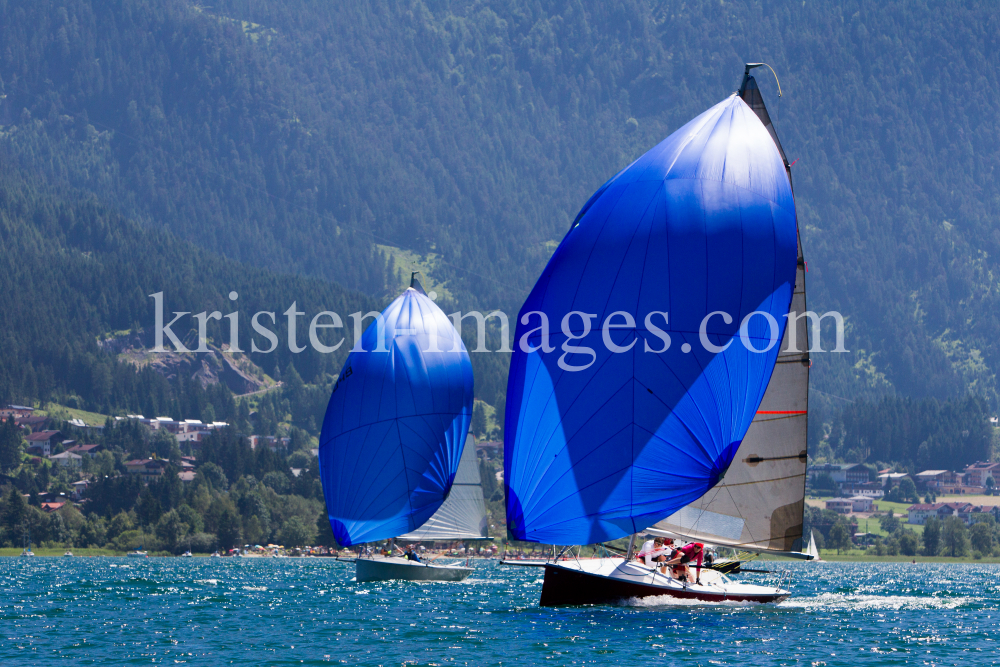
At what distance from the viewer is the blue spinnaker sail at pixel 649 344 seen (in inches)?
1489

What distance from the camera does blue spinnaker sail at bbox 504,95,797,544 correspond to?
37812 mm

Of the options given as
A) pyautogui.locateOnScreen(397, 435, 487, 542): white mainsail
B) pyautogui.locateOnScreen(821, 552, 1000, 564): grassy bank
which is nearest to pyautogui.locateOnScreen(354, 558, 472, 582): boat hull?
pyautogui.locateOnScreen(397, 435, 487, 542): white mainsail

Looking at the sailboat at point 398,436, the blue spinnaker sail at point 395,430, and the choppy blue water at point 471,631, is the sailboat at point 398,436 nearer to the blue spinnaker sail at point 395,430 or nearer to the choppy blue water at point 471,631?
the blue spinnaker sail at point 395,430

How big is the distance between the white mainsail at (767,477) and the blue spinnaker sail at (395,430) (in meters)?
24.3

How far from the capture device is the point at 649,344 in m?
38.0

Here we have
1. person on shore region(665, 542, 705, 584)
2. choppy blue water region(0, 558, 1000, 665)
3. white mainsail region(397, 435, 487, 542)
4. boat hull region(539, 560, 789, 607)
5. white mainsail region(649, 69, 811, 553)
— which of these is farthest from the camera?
white mainsail region(397, 435, 487, 542)

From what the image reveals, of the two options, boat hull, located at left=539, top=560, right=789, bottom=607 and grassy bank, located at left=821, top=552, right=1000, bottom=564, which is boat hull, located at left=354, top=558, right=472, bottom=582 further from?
grassy bank, located at left=821, top=552, right=1000, bottom=564

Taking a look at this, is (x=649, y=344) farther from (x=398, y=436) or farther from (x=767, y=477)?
(x=398, y=436)

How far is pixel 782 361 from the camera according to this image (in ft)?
142

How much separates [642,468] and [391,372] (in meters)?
30.0

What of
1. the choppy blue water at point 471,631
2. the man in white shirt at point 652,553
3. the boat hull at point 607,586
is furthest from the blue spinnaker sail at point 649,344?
the man in white shirt at point 652,553

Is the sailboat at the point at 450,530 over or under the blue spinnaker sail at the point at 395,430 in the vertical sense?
under

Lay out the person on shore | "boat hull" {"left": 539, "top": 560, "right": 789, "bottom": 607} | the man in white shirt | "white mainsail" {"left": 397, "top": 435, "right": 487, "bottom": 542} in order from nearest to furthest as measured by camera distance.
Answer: "boat hull" {"left": 539, "top": 560, "right": 789, "bottom": 607} → the person on shore → the man in white shirt → "white mainsail" {"left": 397, "top": 435, "right": 487, "bottom": 542}

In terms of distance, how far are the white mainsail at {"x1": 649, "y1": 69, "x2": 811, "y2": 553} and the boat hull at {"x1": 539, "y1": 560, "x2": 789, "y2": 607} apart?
2.29 metres
